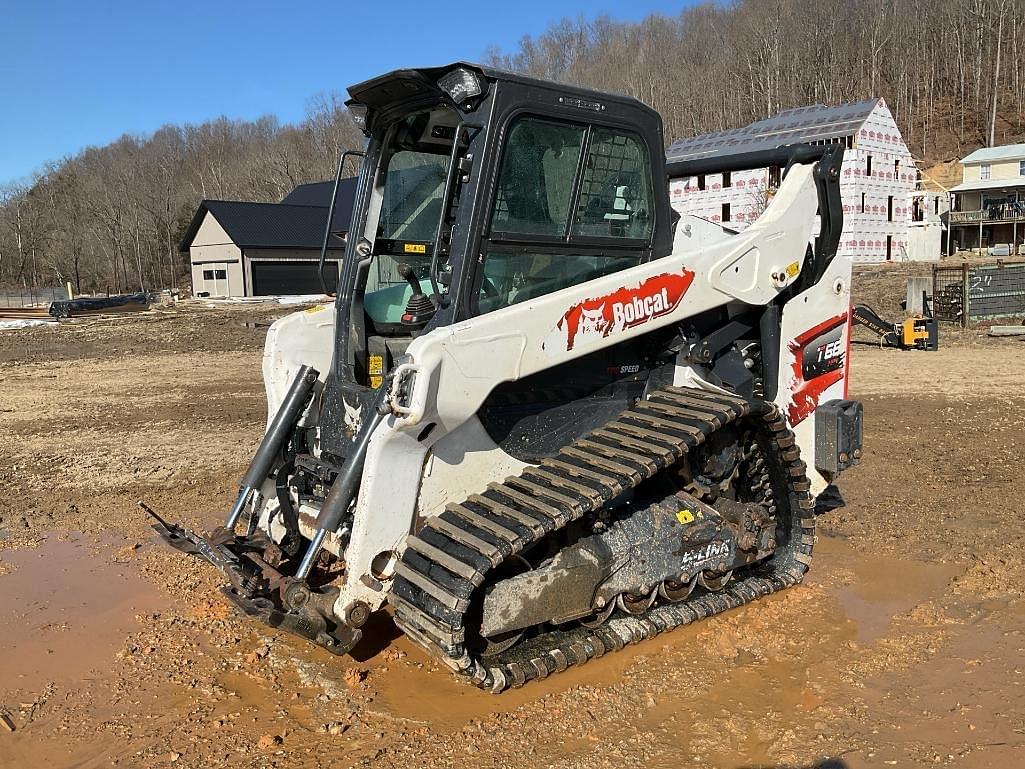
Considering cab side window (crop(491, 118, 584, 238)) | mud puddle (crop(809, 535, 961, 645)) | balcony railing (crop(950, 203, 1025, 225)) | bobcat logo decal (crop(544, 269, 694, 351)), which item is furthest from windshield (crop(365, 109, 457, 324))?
balcony railing (crop(950, 203, 1025, 225))

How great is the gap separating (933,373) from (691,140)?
3454cm

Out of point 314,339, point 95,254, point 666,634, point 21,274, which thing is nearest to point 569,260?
point 314,339

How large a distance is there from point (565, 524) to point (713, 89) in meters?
72.6

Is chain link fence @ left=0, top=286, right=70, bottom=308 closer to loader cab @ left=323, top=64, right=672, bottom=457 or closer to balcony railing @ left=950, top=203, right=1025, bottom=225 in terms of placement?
loader cab @ left=323, top=64, right=672, bottom=457

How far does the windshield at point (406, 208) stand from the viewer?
4871mm

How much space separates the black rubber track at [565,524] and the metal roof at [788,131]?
115 ft

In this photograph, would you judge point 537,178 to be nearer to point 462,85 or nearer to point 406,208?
point 462,85

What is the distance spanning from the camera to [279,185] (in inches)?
2977

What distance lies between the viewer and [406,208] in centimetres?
502

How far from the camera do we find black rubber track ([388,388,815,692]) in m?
3.60

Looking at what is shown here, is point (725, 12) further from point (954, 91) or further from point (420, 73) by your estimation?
point (420, 73)

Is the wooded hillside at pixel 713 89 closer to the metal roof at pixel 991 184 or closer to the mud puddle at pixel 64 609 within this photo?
the metal roof at pixel 991 184

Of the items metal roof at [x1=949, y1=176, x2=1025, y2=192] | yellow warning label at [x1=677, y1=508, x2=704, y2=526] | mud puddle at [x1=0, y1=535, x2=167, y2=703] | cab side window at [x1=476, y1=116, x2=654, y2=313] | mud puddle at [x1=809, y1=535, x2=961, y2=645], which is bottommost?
mud puddle at [x1=809, y1=535, x2=961, y2=645]

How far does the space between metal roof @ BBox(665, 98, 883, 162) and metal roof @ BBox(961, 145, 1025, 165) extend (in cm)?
1119
